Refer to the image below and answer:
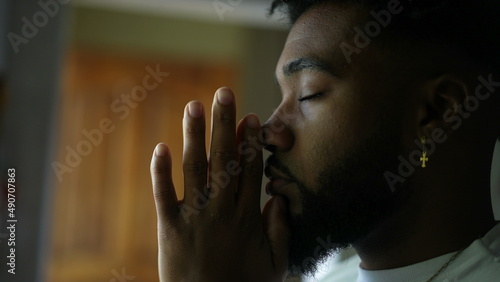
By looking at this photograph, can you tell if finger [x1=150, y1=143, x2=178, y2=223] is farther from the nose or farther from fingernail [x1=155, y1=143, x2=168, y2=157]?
the nose

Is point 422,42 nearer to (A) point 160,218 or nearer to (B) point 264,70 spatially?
(A) point 160,218

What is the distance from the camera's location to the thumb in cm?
89

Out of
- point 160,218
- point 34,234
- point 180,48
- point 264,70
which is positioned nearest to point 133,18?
point 180,48

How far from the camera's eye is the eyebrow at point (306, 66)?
855 millimetres

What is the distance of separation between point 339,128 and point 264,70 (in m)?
2.78

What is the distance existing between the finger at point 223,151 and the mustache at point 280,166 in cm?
7

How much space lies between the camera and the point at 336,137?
0.85 m

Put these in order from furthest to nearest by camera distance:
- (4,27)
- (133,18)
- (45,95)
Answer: (133,18) → (45,95) → (4,27)

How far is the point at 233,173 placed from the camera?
2.85ft
